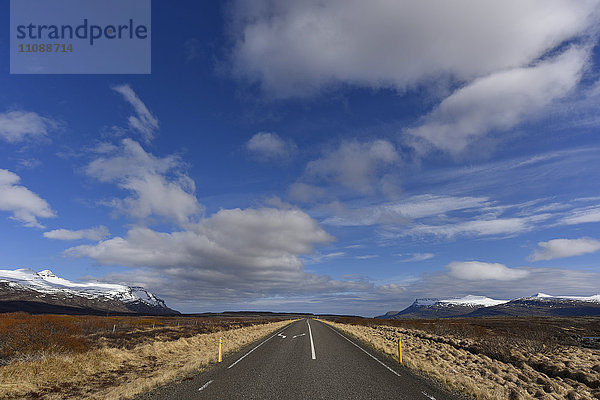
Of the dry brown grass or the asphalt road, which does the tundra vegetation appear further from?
the dry brown grass

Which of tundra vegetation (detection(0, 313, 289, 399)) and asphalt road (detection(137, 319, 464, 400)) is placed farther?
tundra vegetation (detection(0, 313, 289, 399))

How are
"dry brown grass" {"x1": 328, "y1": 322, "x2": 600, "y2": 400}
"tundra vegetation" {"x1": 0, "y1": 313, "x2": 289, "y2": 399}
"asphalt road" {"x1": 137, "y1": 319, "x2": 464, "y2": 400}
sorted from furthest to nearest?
1. "tundra vegetation" {"x1": 0, "y1": 313, "x2": 289, "y2": 399}
2. "dry brown grass" {"x1": 328, "y1": 322, "x2": 600, "y2": 400}
3. "asphalt road" {"x1": 137, "y1": 319, "x2": 464, "y2": 400}

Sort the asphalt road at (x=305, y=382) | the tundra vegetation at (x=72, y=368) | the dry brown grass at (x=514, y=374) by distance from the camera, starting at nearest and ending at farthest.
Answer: the asphalt road at (x=305, y=382) → the dry brown grass at (x=514, y=374) → the tundra vegetation at (x=72, y=368)

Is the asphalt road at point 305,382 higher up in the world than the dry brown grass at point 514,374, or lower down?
higher up

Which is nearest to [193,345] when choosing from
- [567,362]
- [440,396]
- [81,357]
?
[81,357]

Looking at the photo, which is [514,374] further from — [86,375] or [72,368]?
[72,368]

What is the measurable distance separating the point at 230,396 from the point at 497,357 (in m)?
18.5

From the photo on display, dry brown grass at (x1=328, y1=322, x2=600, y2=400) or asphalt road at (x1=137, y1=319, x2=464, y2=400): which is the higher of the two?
asphalt road at (x1=137, y1=319, x2=464, y2=400)

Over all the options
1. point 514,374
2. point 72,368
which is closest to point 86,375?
point 72,368

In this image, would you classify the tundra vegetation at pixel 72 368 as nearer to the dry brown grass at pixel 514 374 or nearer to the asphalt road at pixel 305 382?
the asphalt road at pixel 305 382

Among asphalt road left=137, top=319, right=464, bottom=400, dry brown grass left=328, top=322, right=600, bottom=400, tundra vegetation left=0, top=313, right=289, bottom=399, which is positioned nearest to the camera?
asphalt road left=137, top=319, right=464, bottom=400

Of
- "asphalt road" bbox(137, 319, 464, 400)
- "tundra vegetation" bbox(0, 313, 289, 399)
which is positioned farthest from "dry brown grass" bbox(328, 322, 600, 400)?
"tundra vegetation" bbox(0, 313, 289, 399)

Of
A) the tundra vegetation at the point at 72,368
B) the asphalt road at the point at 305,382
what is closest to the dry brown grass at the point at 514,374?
the asphalt road at the point at 305,382

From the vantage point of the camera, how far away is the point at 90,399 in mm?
10203
